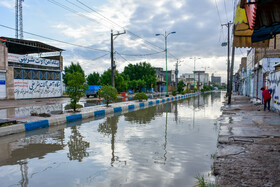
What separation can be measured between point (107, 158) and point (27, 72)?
32.2 metres

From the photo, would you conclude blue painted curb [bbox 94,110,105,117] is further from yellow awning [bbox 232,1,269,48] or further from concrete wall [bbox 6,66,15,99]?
concrete wall [bbox 6,66,15,99]

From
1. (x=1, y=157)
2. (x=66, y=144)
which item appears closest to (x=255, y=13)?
(x=66, y=144)

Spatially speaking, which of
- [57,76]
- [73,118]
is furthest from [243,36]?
[57,76]

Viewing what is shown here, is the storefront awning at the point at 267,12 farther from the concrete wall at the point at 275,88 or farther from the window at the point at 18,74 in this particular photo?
the window at the point at 18,74

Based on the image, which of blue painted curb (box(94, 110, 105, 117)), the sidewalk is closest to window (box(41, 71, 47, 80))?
blue painted curb (box(94, 110, 105, 117))

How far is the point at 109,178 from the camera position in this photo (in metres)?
4.34

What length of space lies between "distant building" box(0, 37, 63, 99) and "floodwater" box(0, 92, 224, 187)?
24.7m

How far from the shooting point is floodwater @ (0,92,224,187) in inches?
170

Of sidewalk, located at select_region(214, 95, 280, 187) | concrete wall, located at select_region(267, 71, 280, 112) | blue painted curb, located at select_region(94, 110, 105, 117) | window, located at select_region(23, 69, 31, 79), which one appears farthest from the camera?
window, located at select_region(23, 69, 31, 79)

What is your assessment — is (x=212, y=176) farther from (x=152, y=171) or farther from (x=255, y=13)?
(x=255, y=13)

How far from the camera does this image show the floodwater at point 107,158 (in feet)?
14.2

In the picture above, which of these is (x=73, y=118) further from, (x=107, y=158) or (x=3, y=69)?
(x=3, y=69)

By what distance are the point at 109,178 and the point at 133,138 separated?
344 centimetres

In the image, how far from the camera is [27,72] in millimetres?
32875
